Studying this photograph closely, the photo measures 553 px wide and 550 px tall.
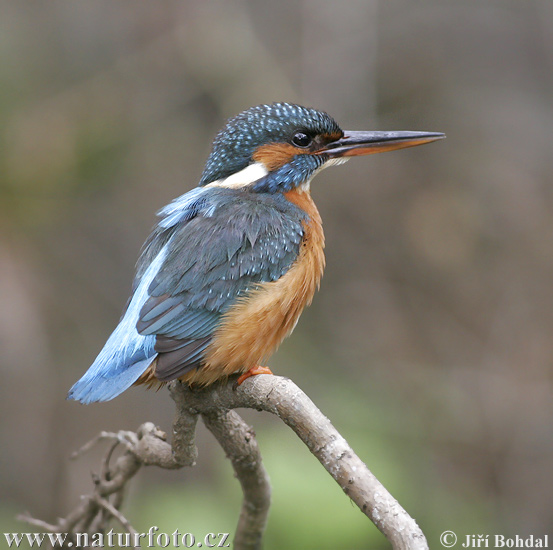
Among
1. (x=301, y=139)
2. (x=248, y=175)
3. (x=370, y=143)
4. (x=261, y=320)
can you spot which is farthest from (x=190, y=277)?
(x=370, y=143)

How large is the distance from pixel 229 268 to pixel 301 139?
1.94 ft

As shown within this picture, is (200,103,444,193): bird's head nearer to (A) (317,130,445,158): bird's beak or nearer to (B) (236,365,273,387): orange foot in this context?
(A) (317,130,445,158): bird's beak

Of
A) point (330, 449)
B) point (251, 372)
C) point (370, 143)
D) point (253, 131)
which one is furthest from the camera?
point (370, 143)

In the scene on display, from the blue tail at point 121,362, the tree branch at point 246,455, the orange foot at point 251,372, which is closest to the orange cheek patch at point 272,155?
the blue tail at point 121,362

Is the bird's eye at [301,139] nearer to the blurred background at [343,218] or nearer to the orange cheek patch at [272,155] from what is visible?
the orange cheek patch at [272,155]

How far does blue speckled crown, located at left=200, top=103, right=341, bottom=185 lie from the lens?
2420 mm

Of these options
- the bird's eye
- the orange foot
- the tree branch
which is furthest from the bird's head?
the tree branch

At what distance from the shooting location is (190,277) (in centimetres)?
209

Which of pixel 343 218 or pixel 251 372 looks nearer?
pixel 251 372

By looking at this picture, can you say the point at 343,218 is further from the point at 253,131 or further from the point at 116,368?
the point at 116,368

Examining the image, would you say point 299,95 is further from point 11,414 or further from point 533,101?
point 11,414

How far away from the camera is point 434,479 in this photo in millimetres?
3641

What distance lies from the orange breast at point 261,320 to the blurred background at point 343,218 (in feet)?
4.11

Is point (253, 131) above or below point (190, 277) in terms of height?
above
